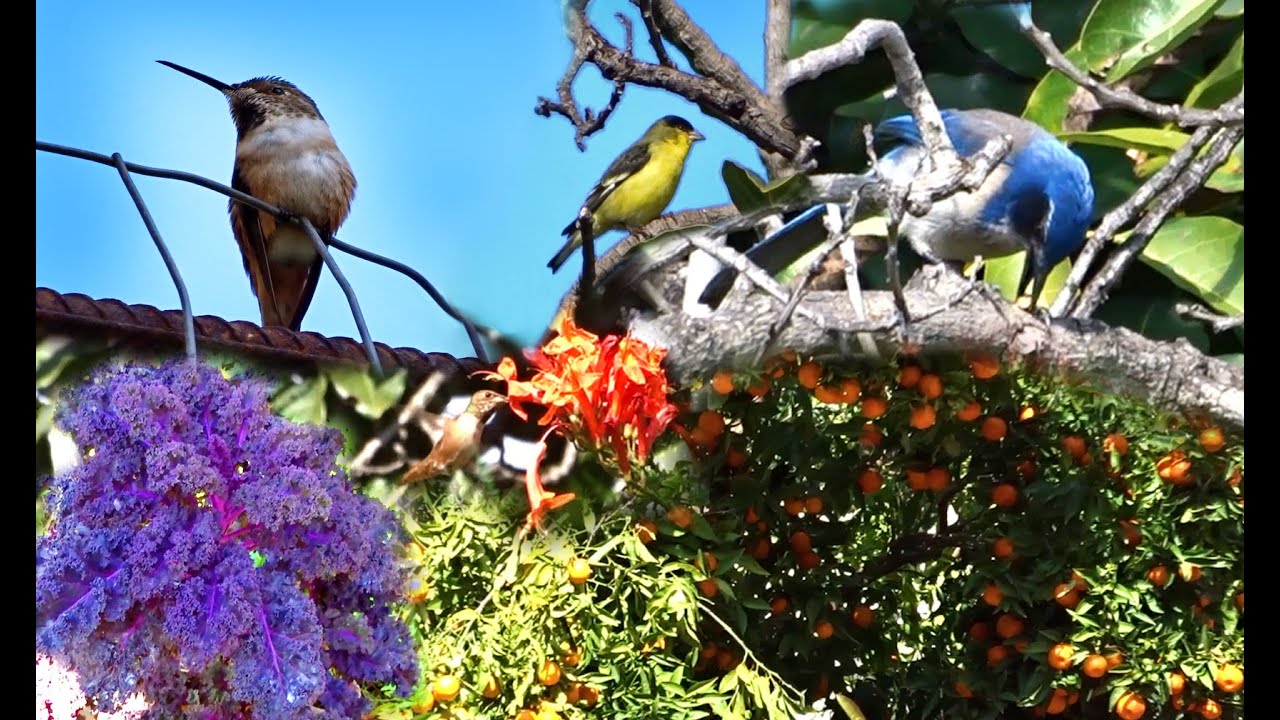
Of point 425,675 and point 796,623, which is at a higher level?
point 425,675

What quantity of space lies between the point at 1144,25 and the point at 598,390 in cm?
70

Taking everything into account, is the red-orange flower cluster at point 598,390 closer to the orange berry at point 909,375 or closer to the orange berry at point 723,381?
the orange berry at point 723,381

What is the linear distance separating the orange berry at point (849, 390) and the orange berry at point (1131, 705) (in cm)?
36

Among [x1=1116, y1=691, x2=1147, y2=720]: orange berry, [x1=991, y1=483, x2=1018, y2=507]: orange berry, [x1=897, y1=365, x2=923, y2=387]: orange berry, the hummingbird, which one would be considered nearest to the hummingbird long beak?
the hummingbird

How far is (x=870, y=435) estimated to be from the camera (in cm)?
124

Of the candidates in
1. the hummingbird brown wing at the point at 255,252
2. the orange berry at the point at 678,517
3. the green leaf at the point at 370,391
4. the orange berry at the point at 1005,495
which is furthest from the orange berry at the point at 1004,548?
the hummingbird brown wing at the point at 255,252

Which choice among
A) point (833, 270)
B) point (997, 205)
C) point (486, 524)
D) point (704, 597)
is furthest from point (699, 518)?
point (997, 205)

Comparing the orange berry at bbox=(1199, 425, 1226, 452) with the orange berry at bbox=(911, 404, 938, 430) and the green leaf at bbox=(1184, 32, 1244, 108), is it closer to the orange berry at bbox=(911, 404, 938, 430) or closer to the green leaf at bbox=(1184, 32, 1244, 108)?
the orange berry at bbox=(911, 404, 938, 430)

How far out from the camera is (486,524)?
1032 mm

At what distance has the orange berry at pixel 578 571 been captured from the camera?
99cm

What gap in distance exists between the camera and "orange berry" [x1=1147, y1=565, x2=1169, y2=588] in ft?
3.85
